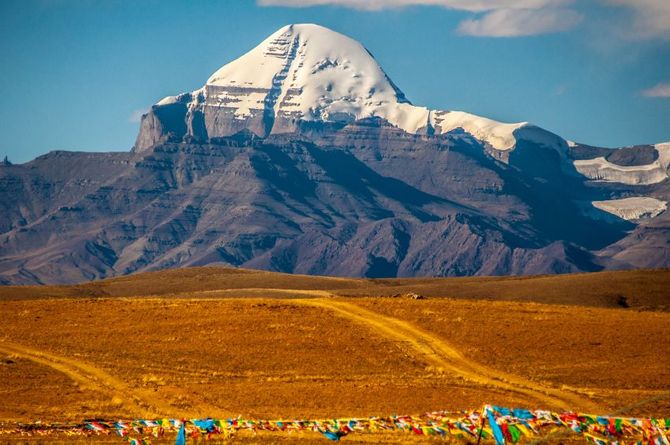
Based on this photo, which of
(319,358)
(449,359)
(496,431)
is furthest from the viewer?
(449,359)

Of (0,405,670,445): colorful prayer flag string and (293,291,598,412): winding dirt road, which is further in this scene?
(293,291,598,412): winding dirt road

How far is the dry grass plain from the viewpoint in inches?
2372

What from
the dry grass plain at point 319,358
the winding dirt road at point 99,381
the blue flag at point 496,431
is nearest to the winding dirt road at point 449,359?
the dry grass plain at point 319,358

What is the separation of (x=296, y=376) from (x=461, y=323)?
20.5 m

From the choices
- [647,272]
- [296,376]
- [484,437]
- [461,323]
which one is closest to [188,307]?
[461,323]

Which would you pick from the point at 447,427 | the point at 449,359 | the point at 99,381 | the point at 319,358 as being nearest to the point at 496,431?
the point at 447,427

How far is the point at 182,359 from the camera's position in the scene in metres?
73.8

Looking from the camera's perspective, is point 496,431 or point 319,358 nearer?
point 496,431

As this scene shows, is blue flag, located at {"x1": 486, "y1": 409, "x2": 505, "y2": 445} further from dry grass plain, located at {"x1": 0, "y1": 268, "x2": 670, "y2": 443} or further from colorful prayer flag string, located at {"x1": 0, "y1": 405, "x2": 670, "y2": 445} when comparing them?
dry grass plain, located at {"x1": 0, "y1": 268, "x2": 670, "y2": 443}

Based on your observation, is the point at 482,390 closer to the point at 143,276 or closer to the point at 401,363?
the point at 401,363

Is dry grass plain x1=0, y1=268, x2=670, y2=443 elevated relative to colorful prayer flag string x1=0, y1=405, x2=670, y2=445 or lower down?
lower down

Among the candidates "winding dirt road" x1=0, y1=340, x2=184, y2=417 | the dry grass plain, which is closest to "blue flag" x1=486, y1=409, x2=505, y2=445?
the dry grass plain

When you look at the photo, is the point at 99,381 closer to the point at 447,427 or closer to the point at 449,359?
the point at 449,359

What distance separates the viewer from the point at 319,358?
74.4 m
